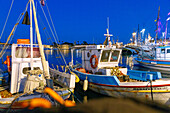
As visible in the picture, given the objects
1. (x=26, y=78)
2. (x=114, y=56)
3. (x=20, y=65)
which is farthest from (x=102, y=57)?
(x=20, y=65)

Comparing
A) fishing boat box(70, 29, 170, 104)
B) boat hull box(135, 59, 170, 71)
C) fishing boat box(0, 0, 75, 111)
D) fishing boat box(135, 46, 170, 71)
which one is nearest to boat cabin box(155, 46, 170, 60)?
fishing boat box(135, 46, 170, 71)

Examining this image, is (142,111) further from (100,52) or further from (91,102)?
(100,52)

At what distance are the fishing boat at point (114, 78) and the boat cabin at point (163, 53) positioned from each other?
1520 centimetres

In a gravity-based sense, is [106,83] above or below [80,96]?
above

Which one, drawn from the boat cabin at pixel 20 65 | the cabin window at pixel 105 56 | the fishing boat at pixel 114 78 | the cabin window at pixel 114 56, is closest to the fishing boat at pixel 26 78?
the boat cabin at pixel 20 65

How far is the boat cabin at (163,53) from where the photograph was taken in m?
23.2

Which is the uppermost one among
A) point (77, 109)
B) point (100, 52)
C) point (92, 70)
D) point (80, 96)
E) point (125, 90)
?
point (100, 52)

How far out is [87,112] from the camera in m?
1.47

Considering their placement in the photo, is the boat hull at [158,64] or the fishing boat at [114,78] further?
the boat hull at [158,64]

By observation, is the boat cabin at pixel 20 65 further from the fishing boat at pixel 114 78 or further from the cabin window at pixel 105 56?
the cabin window at pixel 105 56

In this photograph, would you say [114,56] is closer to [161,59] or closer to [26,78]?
[26,78]

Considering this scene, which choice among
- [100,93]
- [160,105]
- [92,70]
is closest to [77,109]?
[160,105]

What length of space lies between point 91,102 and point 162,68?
88.4 ft

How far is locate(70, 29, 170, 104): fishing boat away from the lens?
29.1ft
